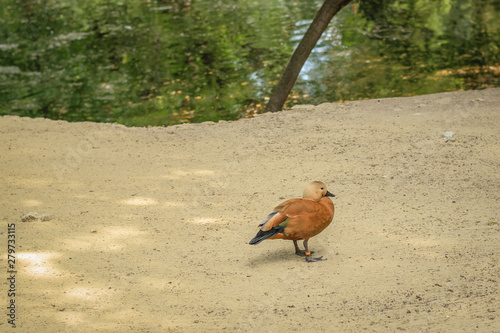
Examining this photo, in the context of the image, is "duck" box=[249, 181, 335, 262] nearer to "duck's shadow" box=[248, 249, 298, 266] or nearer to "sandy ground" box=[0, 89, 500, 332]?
"duck's shadow" box=[248, 249, 298, 266]

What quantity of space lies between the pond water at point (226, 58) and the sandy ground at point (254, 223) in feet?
10.0

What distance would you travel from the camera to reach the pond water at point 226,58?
34.9ft

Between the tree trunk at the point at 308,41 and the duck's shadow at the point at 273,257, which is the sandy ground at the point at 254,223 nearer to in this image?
the duck's shadow at the point at 273,257

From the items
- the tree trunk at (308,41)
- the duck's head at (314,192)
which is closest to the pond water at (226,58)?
the tree trunk at (308,41)

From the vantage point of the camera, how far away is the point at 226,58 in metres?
13.6

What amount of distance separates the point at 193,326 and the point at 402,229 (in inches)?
83.1

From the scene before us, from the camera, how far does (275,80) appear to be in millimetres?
11625

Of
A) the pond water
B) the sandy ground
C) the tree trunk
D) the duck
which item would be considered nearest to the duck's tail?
the duck

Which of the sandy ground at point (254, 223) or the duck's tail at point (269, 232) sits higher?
the duck's tail at point (269, 232)

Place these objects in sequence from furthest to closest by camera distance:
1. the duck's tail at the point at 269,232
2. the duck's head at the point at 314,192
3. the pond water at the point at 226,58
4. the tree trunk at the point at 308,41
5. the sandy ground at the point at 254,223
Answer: the pond water at the point at 226,58 < the tree trunk at the point at 308,41 < the duck's head at the point at 314,192 < the duck's tail at the point at 269,232 < the sandy ground at the point at 254,223

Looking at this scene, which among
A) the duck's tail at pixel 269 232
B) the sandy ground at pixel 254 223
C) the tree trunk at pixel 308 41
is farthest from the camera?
the tree trunk at pixel 308 41

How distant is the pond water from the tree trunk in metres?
1.29

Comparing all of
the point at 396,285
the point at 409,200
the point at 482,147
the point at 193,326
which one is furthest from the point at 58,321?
the point at 482,147

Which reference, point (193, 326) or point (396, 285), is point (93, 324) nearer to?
point (193, 326)
